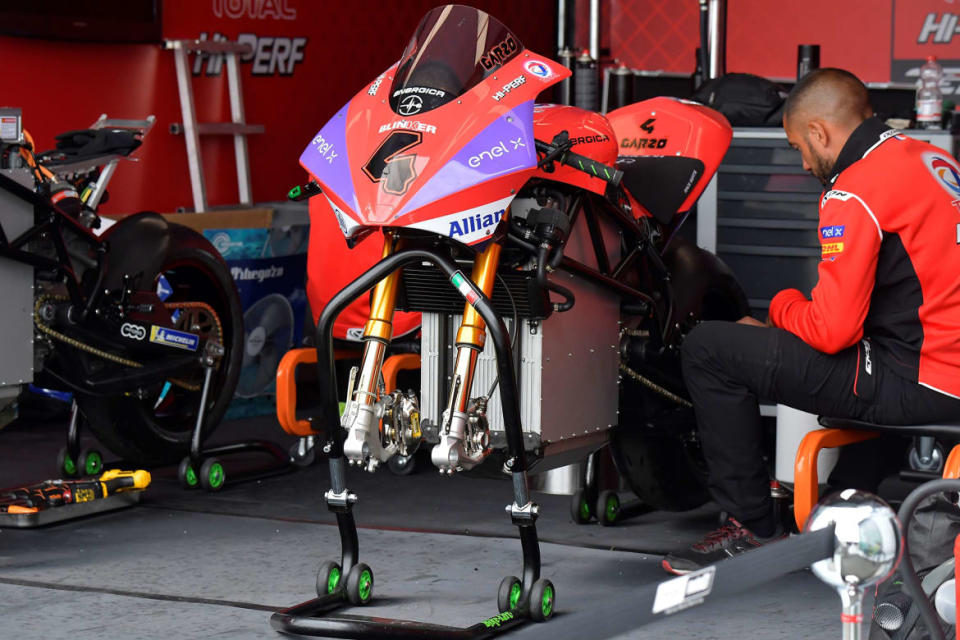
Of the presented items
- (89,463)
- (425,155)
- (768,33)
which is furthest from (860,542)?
(768,33)

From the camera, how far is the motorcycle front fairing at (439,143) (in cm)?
299

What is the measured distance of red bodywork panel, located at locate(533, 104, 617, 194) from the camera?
3.38 meters

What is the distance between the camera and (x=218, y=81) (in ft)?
23.9

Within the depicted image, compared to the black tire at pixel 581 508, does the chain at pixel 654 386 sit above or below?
above

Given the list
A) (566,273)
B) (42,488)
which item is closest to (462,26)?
(566,273)

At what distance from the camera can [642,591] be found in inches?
61.7

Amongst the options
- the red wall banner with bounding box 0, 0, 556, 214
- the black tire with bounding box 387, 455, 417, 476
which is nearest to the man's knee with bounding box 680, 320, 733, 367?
the black tire with bounding box 387, 455, 417, 476

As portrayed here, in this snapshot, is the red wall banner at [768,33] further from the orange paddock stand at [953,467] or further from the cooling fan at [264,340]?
the orange paddock stand at [953,467]

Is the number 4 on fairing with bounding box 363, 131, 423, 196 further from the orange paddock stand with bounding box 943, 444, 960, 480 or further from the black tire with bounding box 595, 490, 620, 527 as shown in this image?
the black tire with bounding box 595, 490, 620, 527

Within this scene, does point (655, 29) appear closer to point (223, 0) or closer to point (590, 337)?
point (223, 0)

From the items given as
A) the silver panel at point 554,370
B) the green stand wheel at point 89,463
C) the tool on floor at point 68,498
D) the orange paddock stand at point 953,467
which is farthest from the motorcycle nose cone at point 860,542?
the green stand wheel at point 89,463

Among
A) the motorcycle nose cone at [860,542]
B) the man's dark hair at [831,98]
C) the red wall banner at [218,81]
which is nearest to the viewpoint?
the motorcycle nose cone at [860,542]

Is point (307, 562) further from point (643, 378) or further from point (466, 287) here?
point (466, 287)

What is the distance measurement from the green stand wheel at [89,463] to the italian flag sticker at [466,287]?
207 centimetres
